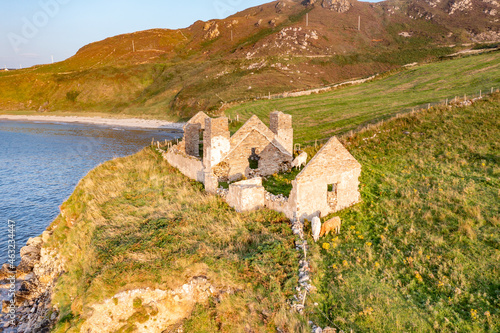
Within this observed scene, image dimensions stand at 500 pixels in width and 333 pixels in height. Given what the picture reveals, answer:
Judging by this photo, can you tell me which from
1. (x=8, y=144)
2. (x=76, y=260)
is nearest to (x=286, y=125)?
(x=76, y=260)

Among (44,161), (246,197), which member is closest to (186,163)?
(246,197)

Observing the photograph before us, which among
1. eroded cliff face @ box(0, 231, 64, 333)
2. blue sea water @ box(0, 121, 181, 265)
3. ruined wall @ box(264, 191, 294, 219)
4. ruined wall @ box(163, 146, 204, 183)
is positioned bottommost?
eroded cliff face @ box(0, 231, 64, 333)

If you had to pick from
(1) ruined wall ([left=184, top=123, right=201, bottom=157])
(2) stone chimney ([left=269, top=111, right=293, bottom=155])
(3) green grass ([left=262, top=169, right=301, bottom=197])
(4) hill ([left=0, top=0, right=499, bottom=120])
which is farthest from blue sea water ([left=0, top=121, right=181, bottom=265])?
(2) stone chimney ([left=269, top=111, right=293, bottom=155])

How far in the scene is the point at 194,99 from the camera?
72312 millimetres

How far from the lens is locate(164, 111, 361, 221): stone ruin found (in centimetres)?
1427

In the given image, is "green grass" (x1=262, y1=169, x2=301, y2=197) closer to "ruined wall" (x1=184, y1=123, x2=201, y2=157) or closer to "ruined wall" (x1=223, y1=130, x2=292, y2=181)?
"ruined wall" (x1=223, y1=130, x2=292, y2=181)

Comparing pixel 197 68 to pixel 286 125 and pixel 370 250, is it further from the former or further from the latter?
pixel 370 250

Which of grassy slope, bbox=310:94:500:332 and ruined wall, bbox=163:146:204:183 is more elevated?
ruined wall, bbox=163:146:204:183

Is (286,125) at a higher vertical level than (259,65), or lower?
lower

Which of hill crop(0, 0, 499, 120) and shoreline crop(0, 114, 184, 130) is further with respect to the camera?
hill crop(0, 0, 499, 120)

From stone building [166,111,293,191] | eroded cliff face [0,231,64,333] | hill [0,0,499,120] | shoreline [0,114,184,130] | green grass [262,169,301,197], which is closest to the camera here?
eroded cliff face [0,231,64,333]

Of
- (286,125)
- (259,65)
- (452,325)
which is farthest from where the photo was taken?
(259,65)

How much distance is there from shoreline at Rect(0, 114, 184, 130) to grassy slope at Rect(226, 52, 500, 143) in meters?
27.3

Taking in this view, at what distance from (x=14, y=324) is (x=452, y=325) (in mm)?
18286
